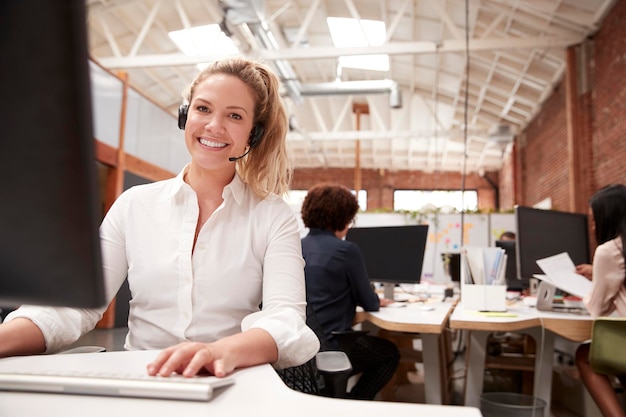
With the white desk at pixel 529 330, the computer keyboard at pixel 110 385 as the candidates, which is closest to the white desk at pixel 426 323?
the white desk at pixel 529 330

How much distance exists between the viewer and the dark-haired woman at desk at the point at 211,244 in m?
1.14

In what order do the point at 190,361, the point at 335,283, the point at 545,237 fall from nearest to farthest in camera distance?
the point at 190,361, the point at 335,283, the point at 545,237

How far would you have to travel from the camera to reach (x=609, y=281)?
2299mm

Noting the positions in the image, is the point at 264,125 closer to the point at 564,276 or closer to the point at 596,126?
the point at 564,276

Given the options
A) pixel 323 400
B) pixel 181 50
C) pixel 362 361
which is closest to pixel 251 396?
pixel 323 400

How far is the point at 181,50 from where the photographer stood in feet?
32.8

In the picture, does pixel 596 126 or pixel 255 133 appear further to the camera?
pixel 596 126

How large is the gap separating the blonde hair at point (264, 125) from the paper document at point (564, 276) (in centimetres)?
160

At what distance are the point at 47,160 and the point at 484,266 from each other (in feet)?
8.43

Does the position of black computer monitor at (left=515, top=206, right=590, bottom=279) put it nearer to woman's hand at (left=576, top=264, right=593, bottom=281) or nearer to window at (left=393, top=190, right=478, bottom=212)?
woman's hand at (left=576, top=264, right=593, bottom=281)

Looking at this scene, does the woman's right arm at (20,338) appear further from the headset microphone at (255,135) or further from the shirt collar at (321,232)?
the shirt collar at (321,232)

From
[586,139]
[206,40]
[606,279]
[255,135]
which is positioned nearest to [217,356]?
[255,135]

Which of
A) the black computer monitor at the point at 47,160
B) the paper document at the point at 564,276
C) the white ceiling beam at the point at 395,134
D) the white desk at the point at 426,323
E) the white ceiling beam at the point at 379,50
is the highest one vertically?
the white ceiling beam at the point at 379,50

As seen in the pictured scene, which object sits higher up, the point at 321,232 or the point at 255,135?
the point at 255,135
